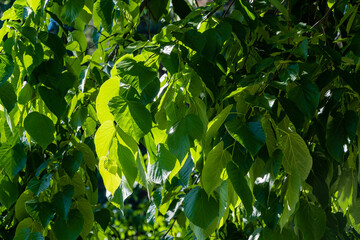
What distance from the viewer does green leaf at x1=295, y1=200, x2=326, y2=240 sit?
859 mm

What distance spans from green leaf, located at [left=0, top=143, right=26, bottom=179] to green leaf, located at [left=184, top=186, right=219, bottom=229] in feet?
1.25

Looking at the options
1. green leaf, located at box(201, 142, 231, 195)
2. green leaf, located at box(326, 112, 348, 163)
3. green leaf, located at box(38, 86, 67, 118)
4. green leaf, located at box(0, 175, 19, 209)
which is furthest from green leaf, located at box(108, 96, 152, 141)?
green leaf, located at box(0, 175, 19, 209)

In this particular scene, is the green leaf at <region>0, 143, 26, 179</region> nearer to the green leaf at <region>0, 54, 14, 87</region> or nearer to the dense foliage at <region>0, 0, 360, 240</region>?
the dense foliage at <region>0, 0, 360, 240</region>

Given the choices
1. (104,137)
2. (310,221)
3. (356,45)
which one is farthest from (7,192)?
(356,45)

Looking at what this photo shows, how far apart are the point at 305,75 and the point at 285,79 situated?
2.4 inches

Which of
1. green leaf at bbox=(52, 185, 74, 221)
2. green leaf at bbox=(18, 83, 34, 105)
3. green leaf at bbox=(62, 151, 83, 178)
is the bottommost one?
green leaf at bbox=(52, 185, 74, 221)

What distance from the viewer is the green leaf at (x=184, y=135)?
758 millimetres

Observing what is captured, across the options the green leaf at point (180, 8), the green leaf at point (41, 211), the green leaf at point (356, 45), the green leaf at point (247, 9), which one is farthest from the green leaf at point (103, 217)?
the green leaf at point (356, 45)

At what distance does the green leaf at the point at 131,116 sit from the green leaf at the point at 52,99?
21 cm

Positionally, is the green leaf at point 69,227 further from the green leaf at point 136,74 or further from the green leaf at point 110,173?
the green leaf at point 136,74

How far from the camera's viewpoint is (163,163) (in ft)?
2.71

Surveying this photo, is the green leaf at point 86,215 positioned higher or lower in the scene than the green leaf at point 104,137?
lower

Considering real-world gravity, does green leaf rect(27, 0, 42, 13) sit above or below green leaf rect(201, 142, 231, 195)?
above

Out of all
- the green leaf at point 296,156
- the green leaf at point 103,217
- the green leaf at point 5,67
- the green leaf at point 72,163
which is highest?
the green leaf at point 5,67
